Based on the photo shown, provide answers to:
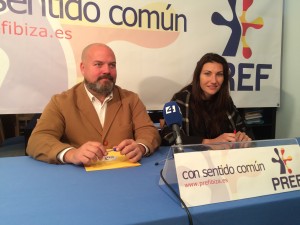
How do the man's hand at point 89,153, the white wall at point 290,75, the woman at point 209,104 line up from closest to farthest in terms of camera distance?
the man's hand at point 89,153 < the woman at point 209,104 < the white wall at point 290,75

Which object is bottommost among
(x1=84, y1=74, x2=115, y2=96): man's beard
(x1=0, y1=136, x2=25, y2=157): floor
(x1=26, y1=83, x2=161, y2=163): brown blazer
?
(x1=0, y1=136, x2=25, y2=157): floor

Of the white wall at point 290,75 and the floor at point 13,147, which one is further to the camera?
the white wall at point 290,75

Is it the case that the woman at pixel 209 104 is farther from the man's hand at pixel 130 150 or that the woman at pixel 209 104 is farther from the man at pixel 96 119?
the man's hand at pixel 130 150

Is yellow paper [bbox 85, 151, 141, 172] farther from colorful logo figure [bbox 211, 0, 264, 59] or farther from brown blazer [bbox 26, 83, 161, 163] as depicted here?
colorful logo figure [bbox 211, 0, 264, 59]

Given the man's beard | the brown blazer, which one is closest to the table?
the brown blazer

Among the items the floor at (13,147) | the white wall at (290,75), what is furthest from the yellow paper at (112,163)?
the white wall at (290,75)

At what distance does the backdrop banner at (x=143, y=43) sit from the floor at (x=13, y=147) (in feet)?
1.05

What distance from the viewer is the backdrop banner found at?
5.60 feet

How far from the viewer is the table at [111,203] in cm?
60

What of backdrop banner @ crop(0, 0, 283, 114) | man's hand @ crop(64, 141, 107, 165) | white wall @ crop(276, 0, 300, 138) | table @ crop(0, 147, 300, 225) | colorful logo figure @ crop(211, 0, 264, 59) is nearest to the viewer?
table @ crop(0, 147, 300, 225)

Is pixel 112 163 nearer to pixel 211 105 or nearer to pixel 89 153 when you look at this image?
pixel 89 153

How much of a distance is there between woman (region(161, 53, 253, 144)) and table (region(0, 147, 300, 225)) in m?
0.68

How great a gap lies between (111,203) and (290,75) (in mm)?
2330

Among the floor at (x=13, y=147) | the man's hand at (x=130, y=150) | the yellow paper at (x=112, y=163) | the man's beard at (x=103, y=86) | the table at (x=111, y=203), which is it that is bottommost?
the floor at (x=13, y=147)
